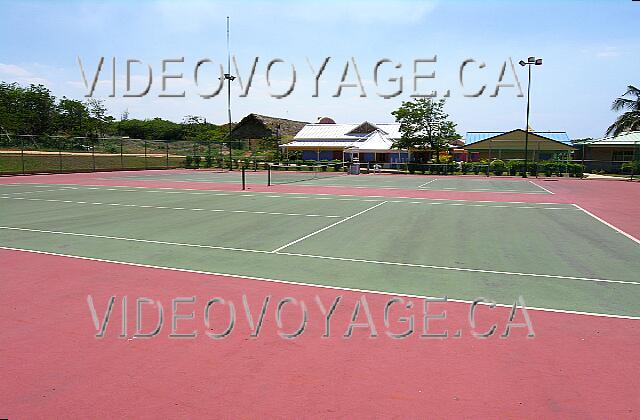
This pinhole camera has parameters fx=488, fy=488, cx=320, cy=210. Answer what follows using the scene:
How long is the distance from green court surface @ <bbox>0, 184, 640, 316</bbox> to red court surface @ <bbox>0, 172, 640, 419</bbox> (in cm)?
111

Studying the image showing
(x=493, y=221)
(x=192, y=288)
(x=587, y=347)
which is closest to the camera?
(x=587, y=347)

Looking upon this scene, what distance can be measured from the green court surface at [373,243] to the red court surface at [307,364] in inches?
43.6

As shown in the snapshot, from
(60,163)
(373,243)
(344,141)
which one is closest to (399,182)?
(373,243)

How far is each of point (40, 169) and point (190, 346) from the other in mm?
44842

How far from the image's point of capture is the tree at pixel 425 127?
2067 inches

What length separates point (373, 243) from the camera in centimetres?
1178

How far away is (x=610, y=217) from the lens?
17.0m

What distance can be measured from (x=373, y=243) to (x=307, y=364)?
6.81m

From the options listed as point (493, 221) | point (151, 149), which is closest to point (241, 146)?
point (151, 149)

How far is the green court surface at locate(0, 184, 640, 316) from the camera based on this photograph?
8.20 meters

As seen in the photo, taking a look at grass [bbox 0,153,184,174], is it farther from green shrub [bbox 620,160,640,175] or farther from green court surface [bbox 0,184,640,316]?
green shrub [bbox 620,160,640,175]

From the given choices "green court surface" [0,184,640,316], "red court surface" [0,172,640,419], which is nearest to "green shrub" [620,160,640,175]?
"green court surface" [0,184,640,316]

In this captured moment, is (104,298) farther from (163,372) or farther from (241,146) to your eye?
(241,146)

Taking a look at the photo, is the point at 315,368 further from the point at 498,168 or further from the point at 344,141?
the point at 344,141
